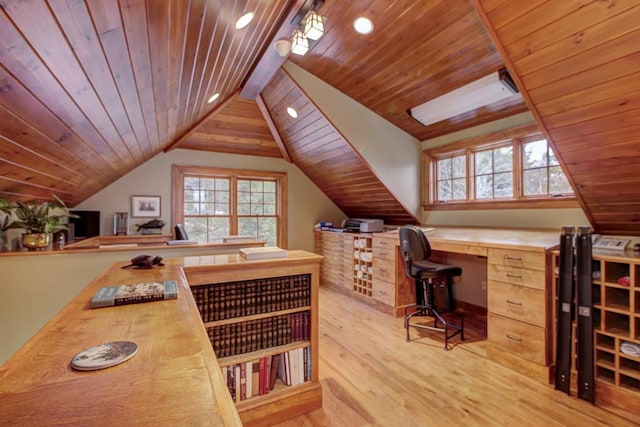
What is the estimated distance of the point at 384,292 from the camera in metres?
3.73

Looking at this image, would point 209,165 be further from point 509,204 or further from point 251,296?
point 509,204

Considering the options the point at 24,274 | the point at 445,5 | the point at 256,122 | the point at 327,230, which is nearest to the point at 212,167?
the point at 256,122

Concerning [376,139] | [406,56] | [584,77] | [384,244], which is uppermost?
[406,56]

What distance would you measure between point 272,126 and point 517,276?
3543 mm

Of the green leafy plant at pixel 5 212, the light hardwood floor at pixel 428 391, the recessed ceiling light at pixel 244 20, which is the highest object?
the recessed ceiling light at pixel 244 20

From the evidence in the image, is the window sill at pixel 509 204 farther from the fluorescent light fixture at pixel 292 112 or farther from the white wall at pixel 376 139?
the fluorescent light fixture at pixel 292 112

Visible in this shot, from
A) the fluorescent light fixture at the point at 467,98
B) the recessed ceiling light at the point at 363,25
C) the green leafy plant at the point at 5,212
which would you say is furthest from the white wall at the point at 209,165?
the recessed ceiling light at the point at 363,25

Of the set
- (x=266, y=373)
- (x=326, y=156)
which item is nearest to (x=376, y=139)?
(x=326, y=156)

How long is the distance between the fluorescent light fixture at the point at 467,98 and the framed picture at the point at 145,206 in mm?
3659

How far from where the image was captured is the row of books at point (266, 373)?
1719 mm

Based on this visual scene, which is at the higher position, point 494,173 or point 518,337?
point 494,173

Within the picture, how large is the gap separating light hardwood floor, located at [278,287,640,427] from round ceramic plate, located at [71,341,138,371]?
139 centimetres

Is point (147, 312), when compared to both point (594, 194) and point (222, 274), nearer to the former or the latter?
point (222, 274)

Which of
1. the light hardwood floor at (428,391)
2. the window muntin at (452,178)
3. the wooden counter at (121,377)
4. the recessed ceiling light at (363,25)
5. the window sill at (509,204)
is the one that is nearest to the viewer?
the wooden counter at (121,377)
